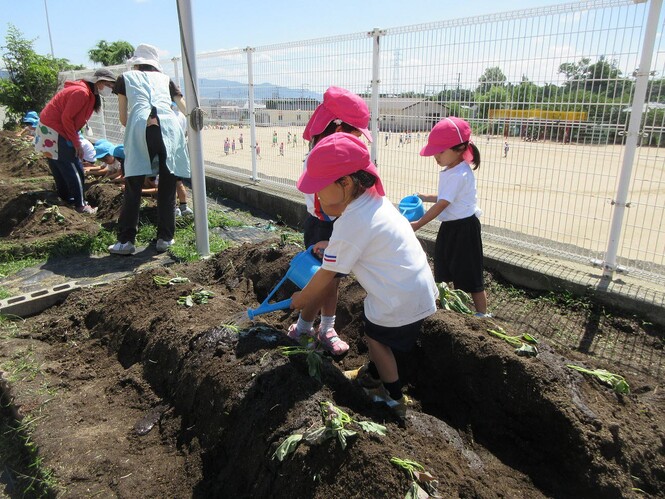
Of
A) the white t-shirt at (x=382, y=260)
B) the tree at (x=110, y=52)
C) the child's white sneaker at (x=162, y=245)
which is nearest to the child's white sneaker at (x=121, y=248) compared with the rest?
the child's white sneaker at (x=162, y=245)

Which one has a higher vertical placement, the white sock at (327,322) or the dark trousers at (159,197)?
the dark trousers at (159,197)

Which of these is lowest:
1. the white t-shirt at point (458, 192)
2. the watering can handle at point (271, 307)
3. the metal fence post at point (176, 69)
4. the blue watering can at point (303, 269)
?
the watering can handle at point (271, 307)

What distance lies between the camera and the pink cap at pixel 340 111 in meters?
3.00

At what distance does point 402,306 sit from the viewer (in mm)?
2350

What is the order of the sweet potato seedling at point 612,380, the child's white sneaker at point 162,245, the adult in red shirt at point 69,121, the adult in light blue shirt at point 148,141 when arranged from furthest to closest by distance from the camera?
1. the adult in red shirt at point 69,121
2. the child's white sneaker at point 162,245
3. the adult in light blue shirt at point 148,141
4. the sweet potato seedling at point 612,380

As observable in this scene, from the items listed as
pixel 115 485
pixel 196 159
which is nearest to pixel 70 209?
pixel 196 159

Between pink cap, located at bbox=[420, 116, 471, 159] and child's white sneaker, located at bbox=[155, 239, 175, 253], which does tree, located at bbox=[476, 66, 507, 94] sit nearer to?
pink cap, located at bbox=[420, 116, 471, 159]

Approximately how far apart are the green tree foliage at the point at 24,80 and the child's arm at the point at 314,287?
64.8 feet

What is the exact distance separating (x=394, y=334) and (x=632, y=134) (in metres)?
2.82

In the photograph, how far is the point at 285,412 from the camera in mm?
2139

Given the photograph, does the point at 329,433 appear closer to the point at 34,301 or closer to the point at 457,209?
the point at 457,209

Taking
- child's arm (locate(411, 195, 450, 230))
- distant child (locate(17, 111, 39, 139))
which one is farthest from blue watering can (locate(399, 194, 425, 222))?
distant child (locate(17, 111, 39, 139))

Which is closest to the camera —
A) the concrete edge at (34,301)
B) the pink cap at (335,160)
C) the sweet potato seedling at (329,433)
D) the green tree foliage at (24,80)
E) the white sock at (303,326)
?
the sweet potato seedling at (329,433)

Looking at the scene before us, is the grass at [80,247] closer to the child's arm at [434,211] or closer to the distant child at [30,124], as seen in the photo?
the child's arm at [434,211]
